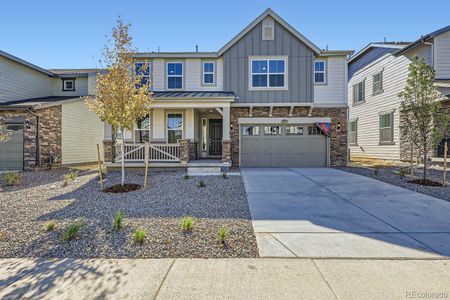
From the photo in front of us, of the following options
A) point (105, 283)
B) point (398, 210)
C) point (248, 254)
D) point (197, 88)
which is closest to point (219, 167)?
point (197, 88)

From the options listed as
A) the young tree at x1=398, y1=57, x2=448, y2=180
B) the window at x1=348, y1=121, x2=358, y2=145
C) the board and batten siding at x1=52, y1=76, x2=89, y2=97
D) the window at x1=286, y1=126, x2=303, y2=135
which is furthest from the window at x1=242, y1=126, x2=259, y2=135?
the board and batten siding at x1=52, y1=76, x2=89, y2=97

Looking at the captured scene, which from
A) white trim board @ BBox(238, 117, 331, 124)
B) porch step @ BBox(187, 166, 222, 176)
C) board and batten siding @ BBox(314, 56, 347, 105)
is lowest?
porch step @ BBox(187, 166, 222, 176)

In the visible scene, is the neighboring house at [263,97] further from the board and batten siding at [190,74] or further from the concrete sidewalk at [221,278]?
the concrete sidewalk at [221,278]

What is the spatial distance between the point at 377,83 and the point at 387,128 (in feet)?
11.0

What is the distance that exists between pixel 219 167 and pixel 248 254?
8.10 m

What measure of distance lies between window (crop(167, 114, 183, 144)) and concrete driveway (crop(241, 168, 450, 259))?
640 cm

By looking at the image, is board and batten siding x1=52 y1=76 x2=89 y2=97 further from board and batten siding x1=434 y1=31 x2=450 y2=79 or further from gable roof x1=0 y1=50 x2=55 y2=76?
board and batten siding x1=434 y1=31 x2=450 y2=79

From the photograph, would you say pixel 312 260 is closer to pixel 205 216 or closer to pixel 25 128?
pixel 205 216

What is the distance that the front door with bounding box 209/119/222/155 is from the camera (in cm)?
1527

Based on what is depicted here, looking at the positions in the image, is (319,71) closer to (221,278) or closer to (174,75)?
(174,75)

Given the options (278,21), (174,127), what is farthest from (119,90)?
(278,21)

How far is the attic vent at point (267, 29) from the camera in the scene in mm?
13414

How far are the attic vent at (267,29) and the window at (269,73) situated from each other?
123cm

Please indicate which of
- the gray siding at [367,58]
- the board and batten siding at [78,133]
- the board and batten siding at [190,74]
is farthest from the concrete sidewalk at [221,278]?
the gray siding at [367,58]
